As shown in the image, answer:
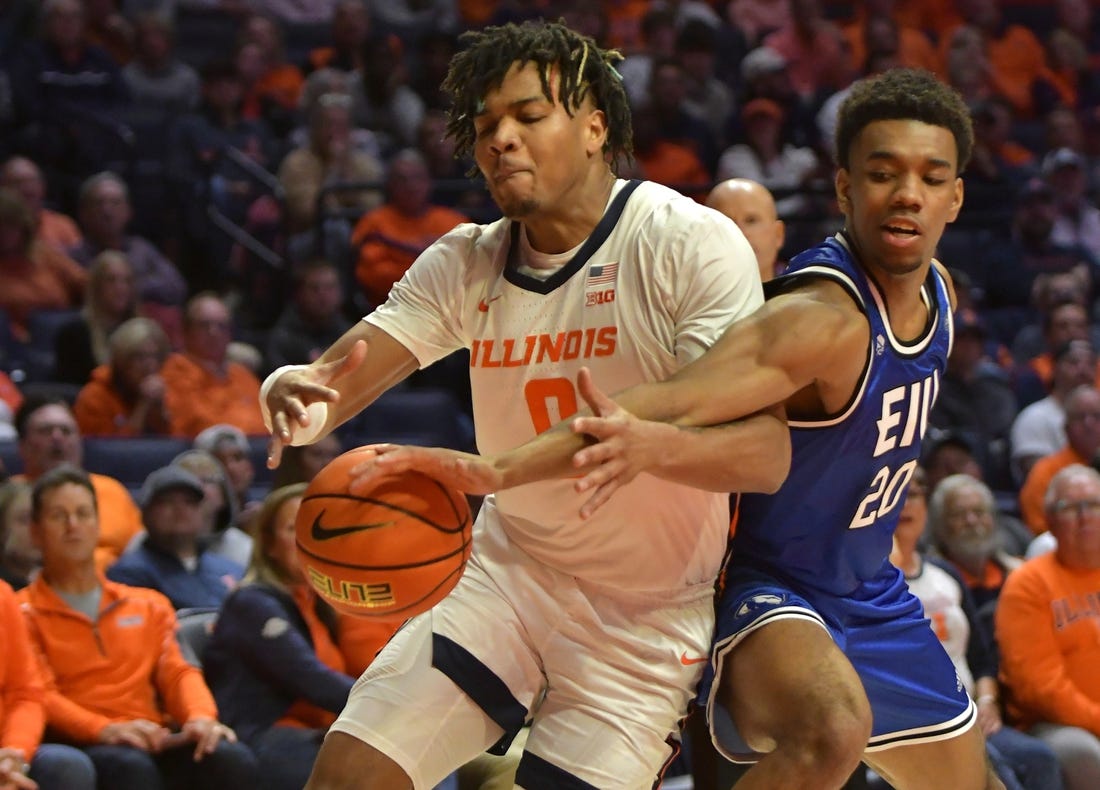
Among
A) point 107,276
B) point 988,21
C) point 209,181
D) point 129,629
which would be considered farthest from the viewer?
point 988,21

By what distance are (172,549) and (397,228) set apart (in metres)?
3.13

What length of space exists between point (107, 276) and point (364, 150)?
2.20 m

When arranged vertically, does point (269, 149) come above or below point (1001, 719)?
above

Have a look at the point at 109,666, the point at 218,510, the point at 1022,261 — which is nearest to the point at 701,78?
the point at 1022,261

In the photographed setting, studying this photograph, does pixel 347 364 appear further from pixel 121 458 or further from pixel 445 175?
pixel 445 175

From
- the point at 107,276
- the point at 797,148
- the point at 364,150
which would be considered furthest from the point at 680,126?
the point at 107,276

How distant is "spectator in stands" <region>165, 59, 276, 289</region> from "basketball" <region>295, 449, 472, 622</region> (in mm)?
6275

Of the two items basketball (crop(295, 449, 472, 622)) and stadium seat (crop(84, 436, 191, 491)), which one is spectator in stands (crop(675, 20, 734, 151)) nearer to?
stadium seat (crop(84, 436, 191, 491))

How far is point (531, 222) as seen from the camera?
381 cm

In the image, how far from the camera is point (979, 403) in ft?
29.2

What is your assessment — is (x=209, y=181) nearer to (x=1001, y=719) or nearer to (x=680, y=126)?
(x=680, y=126)

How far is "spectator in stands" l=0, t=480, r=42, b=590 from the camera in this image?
6.14 meters

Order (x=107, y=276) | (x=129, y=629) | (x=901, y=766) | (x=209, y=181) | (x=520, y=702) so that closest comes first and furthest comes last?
(x=520, y=702), (x=901, y=766), (x=129, y=629), (x=107, y=276), (x=209, y=181)

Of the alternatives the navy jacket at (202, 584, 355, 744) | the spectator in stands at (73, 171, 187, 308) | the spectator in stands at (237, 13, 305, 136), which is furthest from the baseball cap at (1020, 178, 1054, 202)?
the navy jacket at (202, 584, 355, 744)
